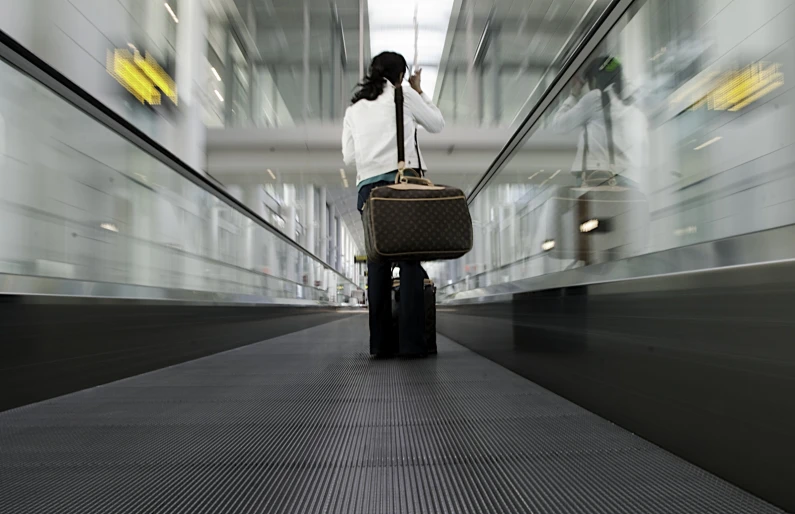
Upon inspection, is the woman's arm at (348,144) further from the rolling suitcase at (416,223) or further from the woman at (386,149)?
the rolling suitcase at (416,223)

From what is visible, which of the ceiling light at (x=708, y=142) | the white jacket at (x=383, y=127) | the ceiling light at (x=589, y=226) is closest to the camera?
the ceiling light at (x=708, y=142)

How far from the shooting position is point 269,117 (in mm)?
15609

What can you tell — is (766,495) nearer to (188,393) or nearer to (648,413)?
(648,413)

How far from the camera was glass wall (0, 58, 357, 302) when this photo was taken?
7.11 feet

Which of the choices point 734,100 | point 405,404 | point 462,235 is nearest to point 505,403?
point 405,404

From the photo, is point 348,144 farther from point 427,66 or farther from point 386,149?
point 427,66

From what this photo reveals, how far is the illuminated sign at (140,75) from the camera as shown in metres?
7.04

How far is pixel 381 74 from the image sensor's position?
10.5 feet

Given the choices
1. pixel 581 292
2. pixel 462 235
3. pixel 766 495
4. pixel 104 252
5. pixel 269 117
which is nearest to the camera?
pixel 766 495

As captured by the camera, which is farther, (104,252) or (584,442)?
(104,252)

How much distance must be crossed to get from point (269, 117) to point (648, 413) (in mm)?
15582

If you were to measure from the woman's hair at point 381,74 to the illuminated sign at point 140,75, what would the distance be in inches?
203

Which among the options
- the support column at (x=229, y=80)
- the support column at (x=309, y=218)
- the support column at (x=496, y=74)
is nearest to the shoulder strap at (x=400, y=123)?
the support column at (x=496, y=74)

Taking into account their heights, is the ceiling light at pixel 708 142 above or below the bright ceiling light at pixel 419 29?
below
